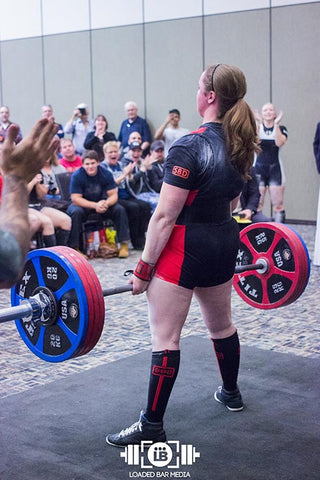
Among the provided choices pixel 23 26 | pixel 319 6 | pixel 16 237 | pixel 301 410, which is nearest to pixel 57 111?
pixel 23 26

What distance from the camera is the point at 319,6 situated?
32.5ft

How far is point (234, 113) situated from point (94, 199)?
516cm

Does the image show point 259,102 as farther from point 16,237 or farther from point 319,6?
point 16,237

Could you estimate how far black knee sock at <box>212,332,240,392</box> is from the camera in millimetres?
3199

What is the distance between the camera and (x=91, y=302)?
9.07 ft

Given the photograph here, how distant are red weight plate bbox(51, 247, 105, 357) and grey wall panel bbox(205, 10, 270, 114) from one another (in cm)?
825

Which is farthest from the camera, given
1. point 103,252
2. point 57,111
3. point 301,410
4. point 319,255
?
point 57,111

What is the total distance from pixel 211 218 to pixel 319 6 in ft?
26.2

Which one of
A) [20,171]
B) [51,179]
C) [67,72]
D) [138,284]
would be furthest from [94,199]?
[20,171]

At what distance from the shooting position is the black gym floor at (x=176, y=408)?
109 inches

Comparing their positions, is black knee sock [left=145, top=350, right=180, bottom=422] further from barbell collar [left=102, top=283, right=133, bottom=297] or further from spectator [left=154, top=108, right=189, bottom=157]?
spectator [left=154, top=108, right=189, bottom=157]

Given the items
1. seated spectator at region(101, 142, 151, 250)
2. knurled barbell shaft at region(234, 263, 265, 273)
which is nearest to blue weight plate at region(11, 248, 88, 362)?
knurled barbell shaft at region(234, 263, 265, 273)

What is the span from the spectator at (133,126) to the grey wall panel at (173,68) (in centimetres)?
38

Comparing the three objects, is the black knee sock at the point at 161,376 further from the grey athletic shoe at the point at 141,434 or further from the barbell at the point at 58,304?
the barbell at the point at 58,304
